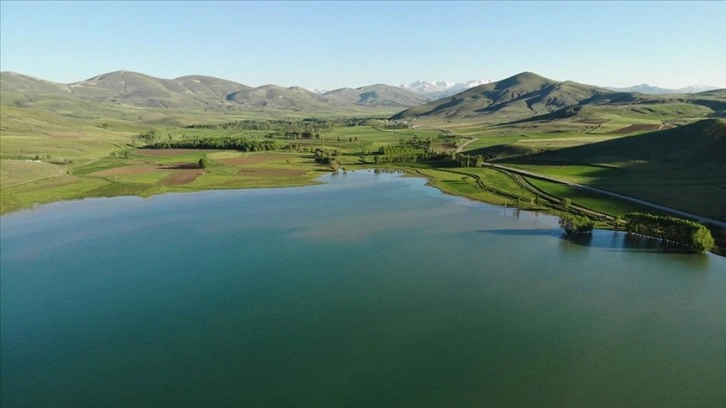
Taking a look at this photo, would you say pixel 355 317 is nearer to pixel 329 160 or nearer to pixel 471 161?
pixel 471 161

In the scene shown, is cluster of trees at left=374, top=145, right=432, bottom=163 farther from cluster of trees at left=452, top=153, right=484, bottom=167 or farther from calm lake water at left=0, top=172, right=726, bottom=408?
calm lake water at left=0, top=172, right=726, bottom=408

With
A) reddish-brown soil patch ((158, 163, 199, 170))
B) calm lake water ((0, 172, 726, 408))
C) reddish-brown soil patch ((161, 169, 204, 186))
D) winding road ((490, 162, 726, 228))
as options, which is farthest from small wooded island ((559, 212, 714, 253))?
reddish-brown soil patch ((158, 163, 199, 170))

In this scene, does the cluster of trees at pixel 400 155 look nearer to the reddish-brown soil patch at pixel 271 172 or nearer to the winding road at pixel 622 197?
the reddish-brown soil patch at pixel 271 172

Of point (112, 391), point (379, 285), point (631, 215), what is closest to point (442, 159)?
point (631, 215)

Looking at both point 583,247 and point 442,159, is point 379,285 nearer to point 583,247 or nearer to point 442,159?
point 583,247

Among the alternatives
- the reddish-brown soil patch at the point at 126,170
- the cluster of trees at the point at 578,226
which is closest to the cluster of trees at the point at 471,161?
the cluster of trees at the point at 578,226
